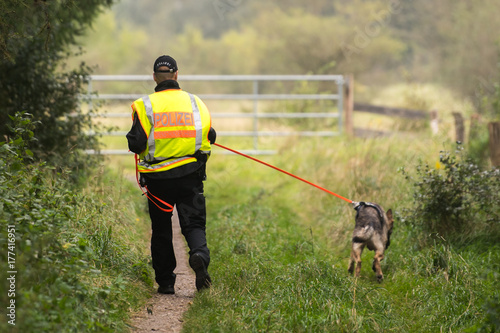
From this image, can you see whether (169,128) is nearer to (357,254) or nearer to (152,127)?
(152,127)

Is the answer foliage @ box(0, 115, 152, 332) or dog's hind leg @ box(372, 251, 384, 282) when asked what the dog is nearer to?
dog's hind leg @ box(372, 251, 384, 282)

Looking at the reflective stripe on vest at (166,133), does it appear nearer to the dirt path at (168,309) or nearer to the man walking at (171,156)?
the man walking at (171,156)

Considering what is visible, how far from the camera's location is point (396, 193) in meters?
8.09

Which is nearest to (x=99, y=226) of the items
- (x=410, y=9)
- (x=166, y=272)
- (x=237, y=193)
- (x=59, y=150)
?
(x=166, y=272)

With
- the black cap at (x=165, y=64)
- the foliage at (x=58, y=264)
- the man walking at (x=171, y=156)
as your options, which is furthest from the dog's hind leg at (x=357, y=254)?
the black cap at (x=165, y=64)

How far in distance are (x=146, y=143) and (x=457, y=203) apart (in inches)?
136

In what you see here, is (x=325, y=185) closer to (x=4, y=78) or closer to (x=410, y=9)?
(x=4, y=78)

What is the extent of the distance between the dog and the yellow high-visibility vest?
1.75 m

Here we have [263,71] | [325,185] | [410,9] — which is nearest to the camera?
[325,185]

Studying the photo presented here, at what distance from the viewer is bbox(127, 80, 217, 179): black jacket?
4957mm

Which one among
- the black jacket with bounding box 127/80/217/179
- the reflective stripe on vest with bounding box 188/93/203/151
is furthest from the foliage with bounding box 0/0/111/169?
the reflective stripe on vest with bounding box 188/93/203/151

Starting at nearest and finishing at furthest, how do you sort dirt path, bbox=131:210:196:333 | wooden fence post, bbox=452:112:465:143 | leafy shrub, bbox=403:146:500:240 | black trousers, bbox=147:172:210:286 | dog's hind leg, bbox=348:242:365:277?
1. dirt path, bbox=131:210:196:333
2. black trousers, bbox=147:172:210:286
3. dog's hind leg, bbox=348:242:365:277
4. leafy shrub, bbox=403:146:500:240
5. wooden fence post, bbox=452:112:465:143

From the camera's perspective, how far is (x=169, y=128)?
5.00 meters

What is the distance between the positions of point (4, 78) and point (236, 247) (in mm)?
3870
